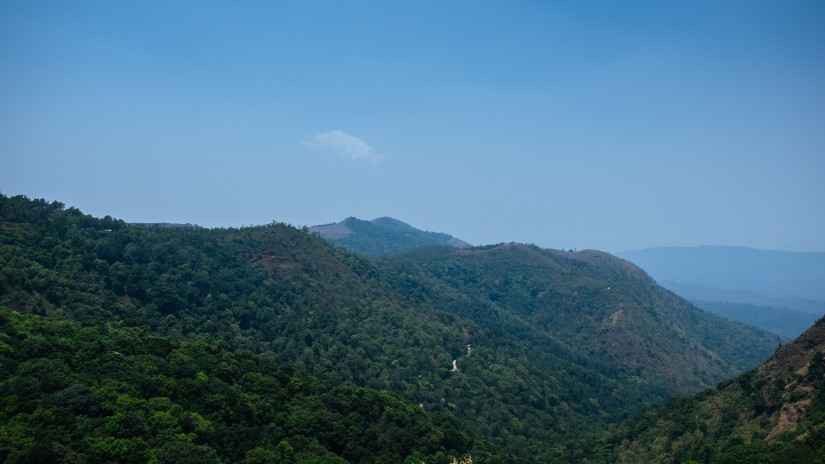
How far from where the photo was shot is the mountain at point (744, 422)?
108ft

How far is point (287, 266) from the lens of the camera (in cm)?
8694

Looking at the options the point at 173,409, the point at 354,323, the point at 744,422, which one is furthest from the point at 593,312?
the point at 173,409

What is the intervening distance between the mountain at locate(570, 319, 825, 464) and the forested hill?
301 inches

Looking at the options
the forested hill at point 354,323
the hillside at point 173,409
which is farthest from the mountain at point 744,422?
the hillside at point 173,409

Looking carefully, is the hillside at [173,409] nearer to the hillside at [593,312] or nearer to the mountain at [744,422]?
the mountain at [744,422]

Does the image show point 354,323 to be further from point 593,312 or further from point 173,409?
point 593,312

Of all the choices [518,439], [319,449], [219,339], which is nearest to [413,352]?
[518,439]

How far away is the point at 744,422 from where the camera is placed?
42.2m

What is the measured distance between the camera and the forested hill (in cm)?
5688

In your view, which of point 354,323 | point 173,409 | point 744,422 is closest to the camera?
point 173,409

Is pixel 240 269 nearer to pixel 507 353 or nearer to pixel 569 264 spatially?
pixel 507 353

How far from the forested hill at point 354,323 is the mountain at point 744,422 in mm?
7655

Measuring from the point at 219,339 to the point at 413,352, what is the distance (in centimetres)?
2534

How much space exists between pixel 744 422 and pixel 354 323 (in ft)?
162
